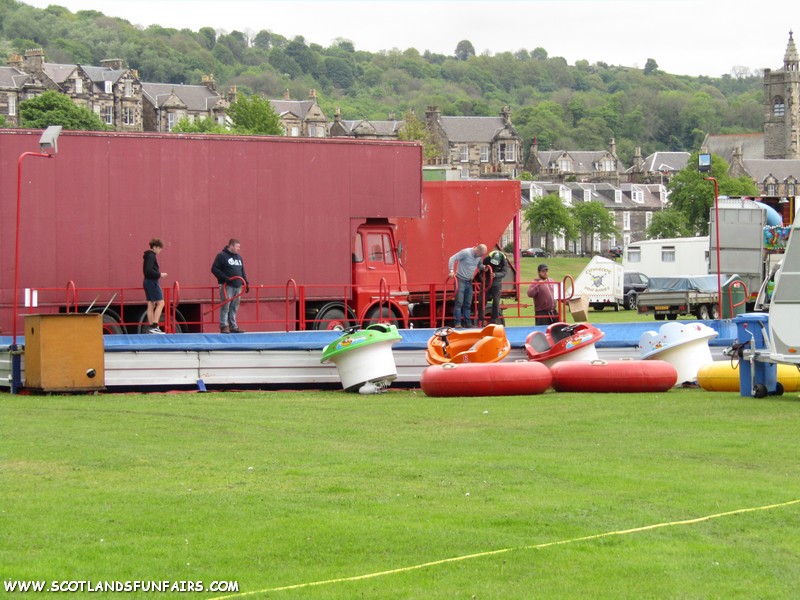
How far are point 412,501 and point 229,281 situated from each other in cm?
1408

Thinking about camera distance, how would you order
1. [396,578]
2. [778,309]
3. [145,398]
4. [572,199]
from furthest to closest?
1. [572,199]
2. [145,398]
3. [778,309]
4. [396,578]

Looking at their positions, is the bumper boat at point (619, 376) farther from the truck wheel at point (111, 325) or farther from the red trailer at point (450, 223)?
the red trailer at point (450, 223)

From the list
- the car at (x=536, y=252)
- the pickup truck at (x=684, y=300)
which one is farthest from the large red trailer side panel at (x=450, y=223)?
the car at (x=536, y=252)

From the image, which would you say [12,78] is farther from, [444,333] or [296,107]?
[444,333]

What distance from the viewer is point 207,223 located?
27.1 meters

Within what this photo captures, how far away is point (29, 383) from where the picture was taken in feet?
67.2

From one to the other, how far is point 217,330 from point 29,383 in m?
6.74

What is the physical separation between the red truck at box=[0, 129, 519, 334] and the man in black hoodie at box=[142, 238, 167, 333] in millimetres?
249

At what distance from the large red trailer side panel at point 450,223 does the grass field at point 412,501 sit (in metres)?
15.9

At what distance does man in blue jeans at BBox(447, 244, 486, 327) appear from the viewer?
83.5 ft

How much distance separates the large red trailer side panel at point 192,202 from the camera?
83.6 ft

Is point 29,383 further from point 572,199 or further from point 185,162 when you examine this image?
point 572,199

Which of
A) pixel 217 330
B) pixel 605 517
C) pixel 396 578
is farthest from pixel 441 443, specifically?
pixel 217 330

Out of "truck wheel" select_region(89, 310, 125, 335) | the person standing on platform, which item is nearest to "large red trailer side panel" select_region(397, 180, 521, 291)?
the person standing on platform
